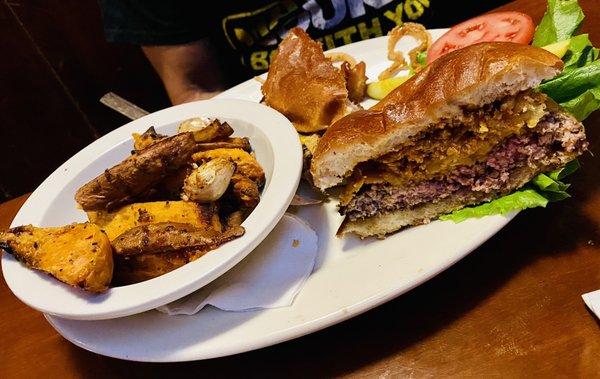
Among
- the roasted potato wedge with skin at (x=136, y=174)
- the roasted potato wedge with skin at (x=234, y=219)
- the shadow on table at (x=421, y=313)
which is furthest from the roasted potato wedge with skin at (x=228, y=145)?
the shadow on table at (x=421, y=313)

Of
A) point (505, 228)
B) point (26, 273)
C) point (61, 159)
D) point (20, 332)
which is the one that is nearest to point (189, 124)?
point (26, 273)

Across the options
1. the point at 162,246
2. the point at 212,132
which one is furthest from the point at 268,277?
the point at 212,132

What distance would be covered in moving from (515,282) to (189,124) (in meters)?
1.09

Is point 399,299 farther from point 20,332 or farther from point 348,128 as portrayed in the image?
point 20,332

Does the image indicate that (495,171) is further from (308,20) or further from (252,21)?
(252,21)

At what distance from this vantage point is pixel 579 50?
1.61 meters

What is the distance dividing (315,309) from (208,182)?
1.38ft

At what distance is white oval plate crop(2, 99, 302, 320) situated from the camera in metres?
1.16

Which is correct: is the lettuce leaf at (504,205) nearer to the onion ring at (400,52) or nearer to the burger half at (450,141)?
the burger half at (450,141)

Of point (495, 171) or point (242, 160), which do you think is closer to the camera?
point (495, 171)

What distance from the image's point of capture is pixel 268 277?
1320 mm

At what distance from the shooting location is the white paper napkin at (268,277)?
1.27m

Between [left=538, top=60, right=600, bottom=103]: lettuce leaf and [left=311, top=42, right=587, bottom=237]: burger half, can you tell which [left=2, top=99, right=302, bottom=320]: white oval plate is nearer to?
[left=311, top=42, right=587, bottom=237]: burger half

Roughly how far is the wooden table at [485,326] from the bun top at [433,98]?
35 centimetres
